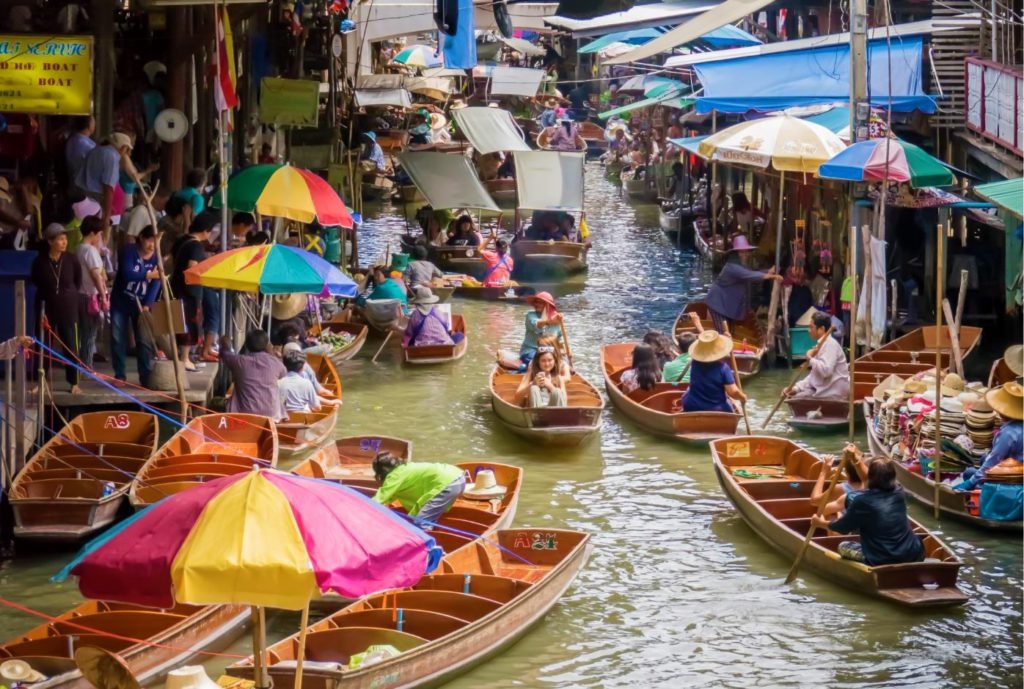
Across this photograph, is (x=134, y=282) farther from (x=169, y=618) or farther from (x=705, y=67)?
(x=705, y=67)

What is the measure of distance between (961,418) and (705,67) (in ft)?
43.5

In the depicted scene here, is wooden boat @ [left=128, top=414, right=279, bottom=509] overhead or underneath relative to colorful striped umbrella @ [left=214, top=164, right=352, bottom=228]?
underneath

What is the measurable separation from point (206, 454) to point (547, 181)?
44.2ft

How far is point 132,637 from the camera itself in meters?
10.7

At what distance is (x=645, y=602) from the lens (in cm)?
1276

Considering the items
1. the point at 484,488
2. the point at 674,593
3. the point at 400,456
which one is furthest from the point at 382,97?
the point at 674,593

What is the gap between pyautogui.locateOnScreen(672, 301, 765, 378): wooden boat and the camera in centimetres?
1978

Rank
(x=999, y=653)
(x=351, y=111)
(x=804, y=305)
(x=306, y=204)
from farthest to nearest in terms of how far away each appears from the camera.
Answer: (x=351, y=111), (x=804, y=305), (x=306, y=204), (x=999, y=653)

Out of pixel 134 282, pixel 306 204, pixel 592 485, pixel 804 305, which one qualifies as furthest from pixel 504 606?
pixel 804 305

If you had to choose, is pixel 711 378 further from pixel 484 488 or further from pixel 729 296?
pixel 729 296

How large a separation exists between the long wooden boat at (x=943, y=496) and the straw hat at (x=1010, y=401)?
838 mm

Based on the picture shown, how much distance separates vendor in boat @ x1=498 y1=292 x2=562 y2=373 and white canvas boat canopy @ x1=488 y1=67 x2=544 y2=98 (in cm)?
2483

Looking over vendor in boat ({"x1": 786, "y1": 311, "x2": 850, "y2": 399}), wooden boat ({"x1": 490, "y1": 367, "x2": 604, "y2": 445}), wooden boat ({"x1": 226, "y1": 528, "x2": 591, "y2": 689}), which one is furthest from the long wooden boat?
wooden boat ({"x1": 226, "y1": 528, "x2": 591, "y2": 689})

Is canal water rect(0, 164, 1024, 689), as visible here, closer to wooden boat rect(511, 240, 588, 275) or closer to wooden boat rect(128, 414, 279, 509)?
wooden boat rect(128, 414, 279, 509)
